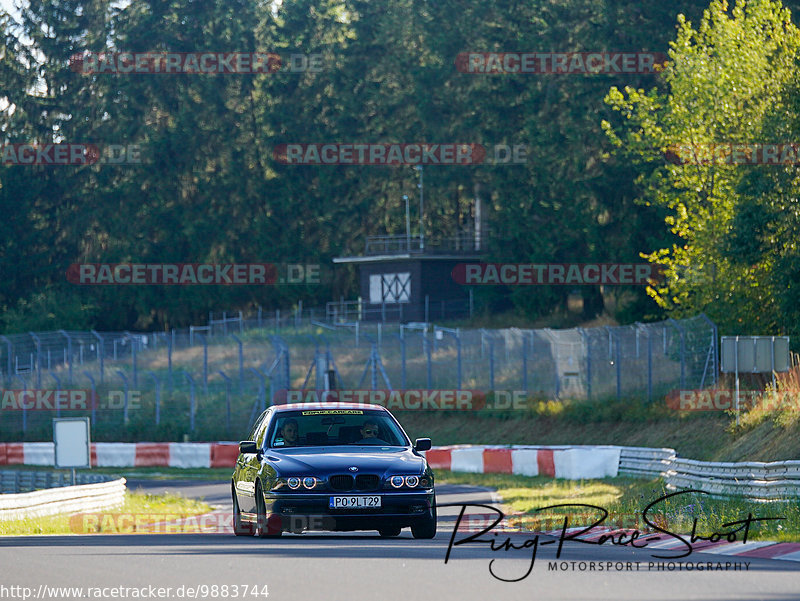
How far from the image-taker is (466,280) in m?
73.6

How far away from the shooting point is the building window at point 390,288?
244 feet

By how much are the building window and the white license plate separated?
59.2 meters

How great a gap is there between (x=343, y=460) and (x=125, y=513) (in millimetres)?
8366

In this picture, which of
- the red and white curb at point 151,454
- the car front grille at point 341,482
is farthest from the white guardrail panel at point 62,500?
the red and white curb at point 151,454

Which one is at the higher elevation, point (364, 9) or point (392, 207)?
point (364, 9)

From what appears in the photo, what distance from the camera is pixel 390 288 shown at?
7538 centimetres

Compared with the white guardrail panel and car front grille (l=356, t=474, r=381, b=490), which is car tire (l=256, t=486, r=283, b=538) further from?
the white guardrail panel

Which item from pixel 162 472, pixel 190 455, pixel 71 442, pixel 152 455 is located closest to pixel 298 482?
pixel 71 442

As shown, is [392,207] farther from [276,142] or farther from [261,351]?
[261,351]

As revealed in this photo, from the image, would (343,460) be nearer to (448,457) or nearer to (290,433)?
(290,433)

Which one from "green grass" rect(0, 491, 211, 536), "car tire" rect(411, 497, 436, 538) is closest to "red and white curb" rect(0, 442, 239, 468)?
"green grass" rect(0, 491, 211, 536)

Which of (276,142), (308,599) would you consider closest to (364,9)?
(276,142)

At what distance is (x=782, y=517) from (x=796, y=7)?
141ft

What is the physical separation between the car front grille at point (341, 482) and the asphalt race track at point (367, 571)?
581mm
